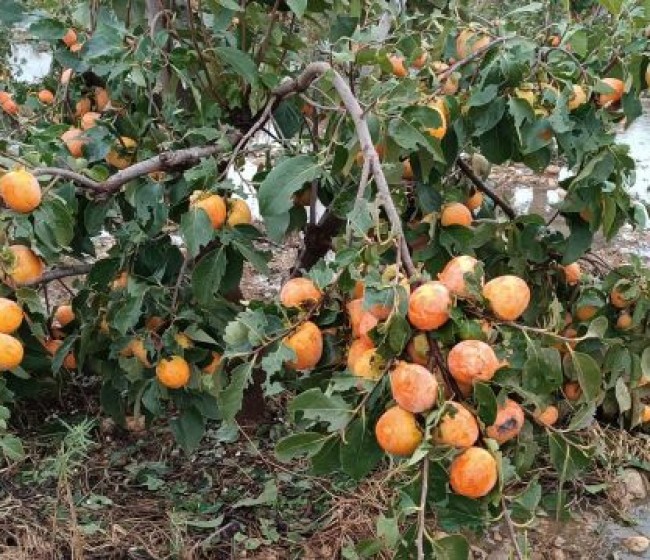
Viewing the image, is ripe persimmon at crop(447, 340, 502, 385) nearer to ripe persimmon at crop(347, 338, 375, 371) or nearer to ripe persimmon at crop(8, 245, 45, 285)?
ripe persimmon at crop(347, 338, 375, 371)

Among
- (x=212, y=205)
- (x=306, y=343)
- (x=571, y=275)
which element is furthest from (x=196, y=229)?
(x=571, y=275)

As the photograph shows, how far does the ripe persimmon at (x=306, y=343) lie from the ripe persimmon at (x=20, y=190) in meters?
0.43

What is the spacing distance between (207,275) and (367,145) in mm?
550

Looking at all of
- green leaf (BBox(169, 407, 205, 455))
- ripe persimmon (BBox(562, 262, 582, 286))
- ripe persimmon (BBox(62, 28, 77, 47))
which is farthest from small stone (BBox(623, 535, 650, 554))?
ripe persimmon (BBox(62, 28, 77, 47))

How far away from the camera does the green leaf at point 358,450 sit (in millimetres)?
1009

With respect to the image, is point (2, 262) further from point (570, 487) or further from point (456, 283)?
point (570, 487)

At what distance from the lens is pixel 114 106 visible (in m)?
1.96

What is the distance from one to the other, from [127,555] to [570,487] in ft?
3.64

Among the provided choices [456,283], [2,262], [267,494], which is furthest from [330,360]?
[267,494]

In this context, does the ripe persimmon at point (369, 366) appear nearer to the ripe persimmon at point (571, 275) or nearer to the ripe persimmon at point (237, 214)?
the ripe persimmon at point (237, 214)

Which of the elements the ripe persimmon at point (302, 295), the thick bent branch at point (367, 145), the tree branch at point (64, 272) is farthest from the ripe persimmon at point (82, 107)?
the ripe persimmon at point (302, 295)

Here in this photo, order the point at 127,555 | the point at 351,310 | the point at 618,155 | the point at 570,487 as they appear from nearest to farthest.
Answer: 1. the point at 351,310
2. the point at 618,155
3. the point at 127,555
4. the point at 570,487

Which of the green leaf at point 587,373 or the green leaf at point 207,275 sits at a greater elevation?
the green leaf at point 587,373

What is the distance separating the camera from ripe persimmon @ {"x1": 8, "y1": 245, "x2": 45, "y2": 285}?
1362 millimetres
